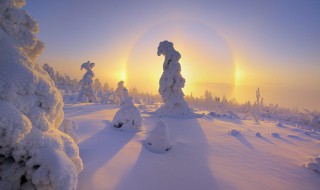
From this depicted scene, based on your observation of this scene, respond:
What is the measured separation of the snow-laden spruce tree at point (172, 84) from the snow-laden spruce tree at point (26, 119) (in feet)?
57.8

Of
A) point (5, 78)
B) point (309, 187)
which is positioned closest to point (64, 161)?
point (5, 78)

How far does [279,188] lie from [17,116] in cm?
638

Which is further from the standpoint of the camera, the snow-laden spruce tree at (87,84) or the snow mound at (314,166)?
the snow-laden spruce tree at (87,84)

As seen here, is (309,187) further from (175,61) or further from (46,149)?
(175,61)

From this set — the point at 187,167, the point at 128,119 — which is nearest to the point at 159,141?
the point at 187,167

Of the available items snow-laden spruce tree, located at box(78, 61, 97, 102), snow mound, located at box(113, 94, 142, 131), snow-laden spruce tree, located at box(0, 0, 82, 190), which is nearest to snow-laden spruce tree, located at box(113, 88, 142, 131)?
snow mound, located at box(113, 94, 142, 131)

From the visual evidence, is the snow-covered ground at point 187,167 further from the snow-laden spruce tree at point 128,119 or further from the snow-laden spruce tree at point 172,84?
the snow-laden spruce tree at point 172,84

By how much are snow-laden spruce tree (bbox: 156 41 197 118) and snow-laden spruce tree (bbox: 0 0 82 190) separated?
17617 mm

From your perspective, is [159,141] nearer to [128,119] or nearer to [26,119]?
[128,119]

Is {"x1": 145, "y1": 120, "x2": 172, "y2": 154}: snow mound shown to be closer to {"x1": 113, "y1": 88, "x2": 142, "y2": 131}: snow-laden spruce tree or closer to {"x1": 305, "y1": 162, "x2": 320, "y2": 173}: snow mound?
{"x1": 113, "y1": 88, "x2": 142, "y2": 131}: snow-laden spruce tree

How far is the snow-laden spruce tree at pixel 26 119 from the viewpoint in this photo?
2.66m

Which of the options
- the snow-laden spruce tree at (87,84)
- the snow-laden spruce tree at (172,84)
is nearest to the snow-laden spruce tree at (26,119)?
the snow-laden spruce tree at (172,84)

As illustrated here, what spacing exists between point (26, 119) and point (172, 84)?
1889 centimetres

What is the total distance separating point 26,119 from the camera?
2.76 meters
